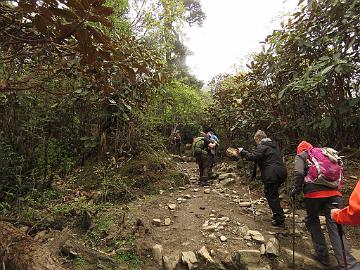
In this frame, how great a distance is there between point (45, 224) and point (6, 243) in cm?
211

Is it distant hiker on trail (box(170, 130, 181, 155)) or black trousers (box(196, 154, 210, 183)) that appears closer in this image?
black trousers (box(196, 154, 210, 183))

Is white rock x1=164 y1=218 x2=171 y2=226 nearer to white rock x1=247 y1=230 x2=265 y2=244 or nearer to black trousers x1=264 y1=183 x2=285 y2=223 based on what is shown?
white rock x1=247 y1=230 x2=265 y2=244

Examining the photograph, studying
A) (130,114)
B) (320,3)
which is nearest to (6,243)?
(130,114)

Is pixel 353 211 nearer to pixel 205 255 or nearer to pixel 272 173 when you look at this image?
pixel 205 255

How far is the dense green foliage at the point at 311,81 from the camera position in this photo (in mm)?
5410

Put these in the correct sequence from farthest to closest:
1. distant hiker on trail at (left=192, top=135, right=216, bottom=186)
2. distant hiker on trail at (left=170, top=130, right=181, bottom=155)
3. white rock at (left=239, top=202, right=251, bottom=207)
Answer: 1. distant hiker on trail at (left=170, top=130, right=181, bottom=155)
2. distant hiker on trail at (left=192, top=135, right=216, bottom=186)
3. white rock at (left=239, top=202, right=251, bottom=207)

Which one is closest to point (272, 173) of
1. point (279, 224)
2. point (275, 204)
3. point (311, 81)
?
point (275, 204)

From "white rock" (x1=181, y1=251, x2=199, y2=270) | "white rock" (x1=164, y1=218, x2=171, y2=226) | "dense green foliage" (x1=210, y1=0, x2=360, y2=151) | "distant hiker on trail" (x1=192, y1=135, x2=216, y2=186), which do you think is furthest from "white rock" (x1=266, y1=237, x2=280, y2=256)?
"distant hiker on trail" (x1=192, y1=135, x2=216, y2=186)

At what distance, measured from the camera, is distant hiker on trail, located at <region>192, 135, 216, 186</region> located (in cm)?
905

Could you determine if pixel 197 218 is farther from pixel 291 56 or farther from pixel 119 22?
pixel 119 22

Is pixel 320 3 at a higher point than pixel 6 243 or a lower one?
higher

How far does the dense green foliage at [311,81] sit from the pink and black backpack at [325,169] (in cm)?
134

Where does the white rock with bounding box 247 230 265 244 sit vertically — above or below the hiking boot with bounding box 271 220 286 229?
below

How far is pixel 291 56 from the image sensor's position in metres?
7.35
